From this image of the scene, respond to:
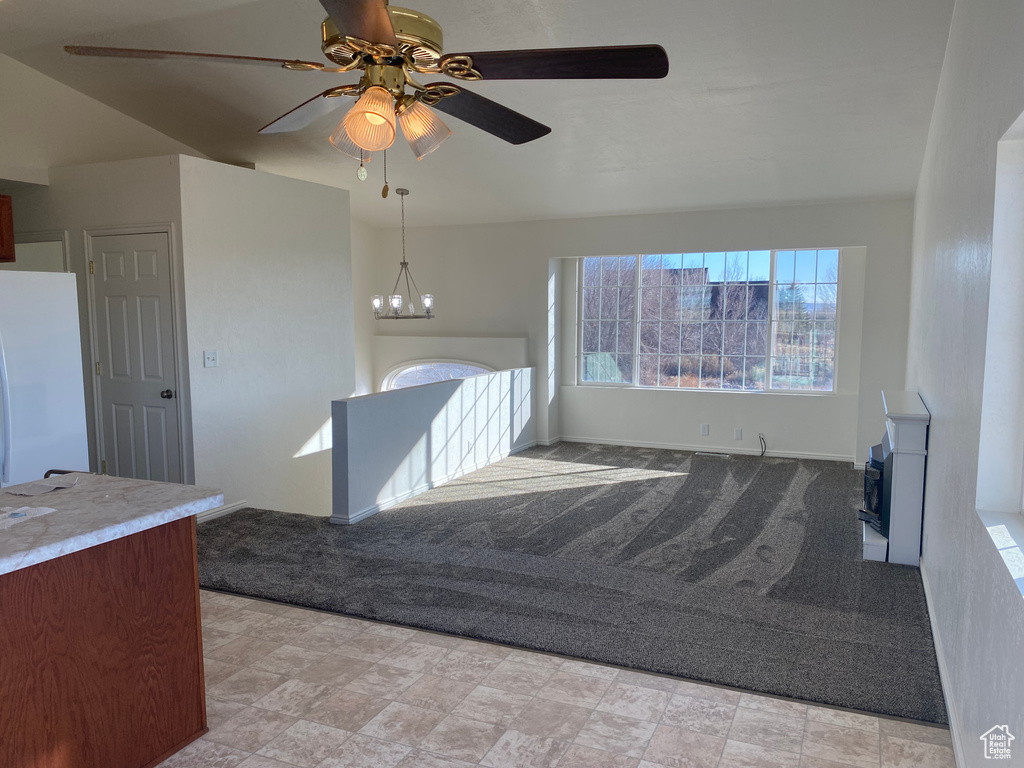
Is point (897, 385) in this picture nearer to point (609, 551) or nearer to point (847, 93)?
point (847, 93)

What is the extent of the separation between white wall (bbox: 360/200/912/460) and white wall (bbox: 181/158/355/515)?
1983mm

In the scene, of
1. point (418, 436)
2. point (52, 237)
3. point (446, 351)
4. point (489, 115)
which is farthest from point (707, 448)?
point (52, 237)

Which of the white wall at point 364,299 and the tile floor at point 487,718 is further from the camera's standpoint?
the white wall at point 364,299

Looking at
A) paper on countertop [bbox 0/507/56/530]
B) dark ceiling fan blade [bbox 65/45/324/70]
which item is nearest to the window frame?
dark ceiling fan blade [bbox 65/45/324/70]

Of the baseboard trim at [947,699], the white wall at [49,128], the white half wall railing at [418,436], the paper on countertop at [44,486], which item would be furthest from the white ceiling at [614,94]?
the paper on countertop at [44,486]

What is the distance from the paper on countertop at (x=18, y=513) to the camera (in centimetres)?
190

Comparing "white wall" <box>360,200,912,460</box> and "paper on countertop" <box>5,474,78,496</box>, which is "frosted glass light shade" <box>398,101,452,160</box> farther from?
"white wall" <box>360,200,912,460</box>

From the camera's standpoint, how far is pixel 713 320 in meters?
7.39

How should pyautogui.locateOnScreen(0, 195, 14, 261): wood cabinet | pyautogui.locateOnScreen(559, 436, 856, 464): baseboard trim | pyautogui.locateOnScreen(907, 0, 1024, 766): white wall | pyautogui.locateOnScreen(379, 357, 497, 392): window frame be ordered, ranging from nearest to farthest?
1. pyautogui.locateOnScreen(907, 0, 1024, 766): white wall
2. pyautogui.locateOnScreen(0, 195, 14, 261): wood cabinet
3. pyautogui.locateOnScreen(559, 436, 856, 464): baseboard trim
4. pyautogui.locateOnScreen(379, 357, 497, 392): window frame

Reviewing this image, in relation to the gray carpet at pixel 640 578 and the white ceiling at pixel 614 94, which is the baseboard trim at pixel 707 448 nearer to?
the gray carpet at pixel 640 578

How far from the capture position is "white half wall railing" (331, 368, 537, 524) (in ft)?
15.6

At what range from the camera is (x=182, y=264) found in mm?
4680

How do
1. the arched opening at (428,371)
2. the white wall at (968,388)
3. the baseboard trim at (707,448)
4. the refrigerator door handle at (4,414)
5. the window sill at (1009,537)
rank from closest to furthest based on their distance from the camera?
1. the window sill at (1009,537)
2. the white wall at (968,388)
3. the refrigerator door handle at (4,414)
4. the baseboard trim at (707,448)
5. the arched opening at (428,371)

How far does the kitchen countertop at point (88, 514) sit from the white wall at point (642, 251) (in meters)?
5.69
